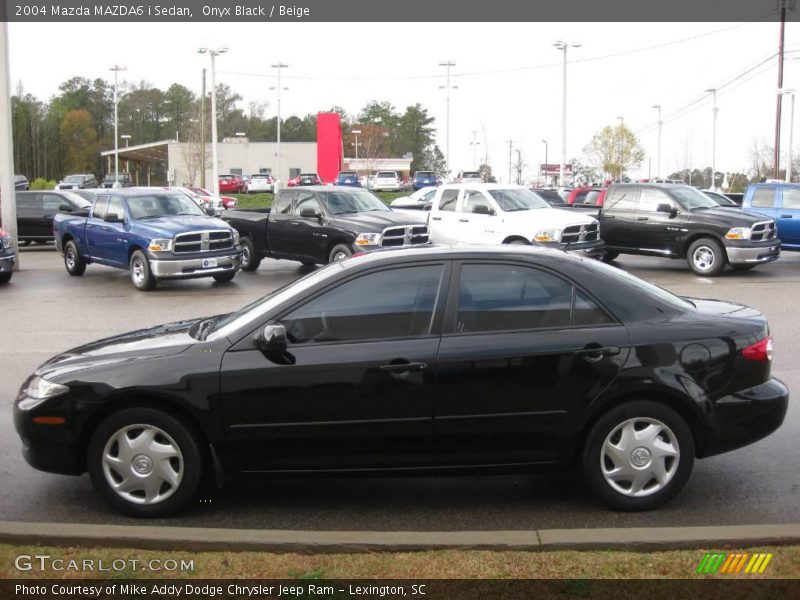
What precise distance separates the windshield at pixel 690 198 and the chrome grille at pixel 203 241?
911 cm

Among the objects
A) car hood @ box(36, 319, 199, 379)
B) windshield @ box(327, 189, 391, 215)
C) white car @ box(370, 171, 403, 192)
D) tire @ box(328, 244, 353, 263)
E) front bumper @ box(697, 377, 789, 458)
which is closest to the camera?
front bumper @ box(697, 377, 789, 458)

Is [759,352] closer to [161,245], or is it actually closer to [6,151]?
[161,245]

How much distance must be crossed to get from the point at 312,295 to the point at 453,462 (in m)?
1.27

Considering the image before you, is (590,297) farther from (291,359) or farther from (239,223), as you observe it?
(239,223)

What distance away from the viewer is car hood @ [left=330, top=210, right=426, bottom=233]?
17.3 m

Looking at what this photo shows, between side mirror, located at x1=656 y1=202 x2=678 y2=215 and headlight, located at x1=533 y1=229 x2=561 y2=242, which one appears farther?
side mirror, located at x1=656 y1=202 x2=678 y2=215

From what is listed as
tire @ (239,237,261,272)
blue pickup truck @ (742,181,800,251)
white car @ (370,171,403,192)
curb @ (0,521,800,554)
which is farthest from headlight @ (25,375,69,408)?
white car @ (370,171,403,192)

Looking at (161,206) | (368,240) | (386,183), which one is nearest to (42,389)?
(368,240)

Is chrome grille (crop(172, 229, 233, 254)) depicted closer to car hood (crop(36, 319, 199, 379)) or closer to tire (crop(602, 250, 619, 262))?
tire (crop(602, 250, 619, 262))

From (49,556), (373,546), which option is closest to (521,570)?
(373,546)

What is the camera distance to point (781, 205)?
63.7 ft

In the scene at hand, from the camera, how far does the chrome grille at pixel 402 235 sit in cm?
1716

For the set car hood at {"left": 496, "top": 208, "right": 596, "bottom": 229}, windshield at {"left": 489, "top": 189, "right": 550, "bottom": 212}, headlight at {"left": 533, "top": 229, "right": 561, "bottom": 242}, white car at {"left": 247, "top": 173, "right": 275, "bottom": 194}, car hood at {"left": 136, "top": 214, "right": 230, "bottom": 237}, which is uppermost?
white car at {"left": 247, "top": 173, "right": 275, "bottom": 194}

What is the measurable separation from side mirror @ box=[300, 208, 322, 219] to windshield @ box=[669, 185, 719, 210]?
7.29 m
